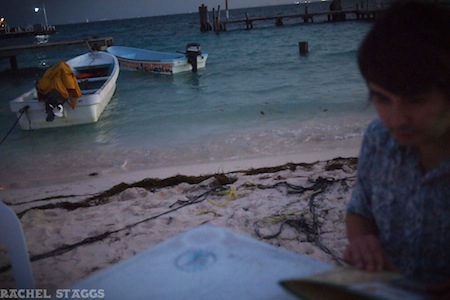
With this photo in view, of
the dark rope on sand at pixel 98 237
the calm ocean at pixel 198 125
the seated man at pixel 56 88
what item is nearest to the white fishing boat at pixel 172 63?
the calm ocean at pixel 198 125

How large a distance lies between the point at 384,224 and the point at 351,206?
146 mm

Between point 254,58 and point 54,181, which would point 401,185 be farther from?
point 254,58

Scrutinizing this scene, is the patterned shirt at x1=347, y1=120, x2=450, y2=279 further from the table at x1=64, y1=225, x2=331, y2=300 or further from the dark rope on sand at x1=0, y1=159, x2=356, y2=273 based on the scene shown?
the dark rope on sand at x1=0, y1=159, x2=356, y2=273

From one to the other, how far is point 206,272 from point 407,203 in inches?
26.6

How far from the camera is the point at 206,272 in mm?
1410

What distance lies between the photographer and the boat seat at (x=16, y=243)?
1.95 meters

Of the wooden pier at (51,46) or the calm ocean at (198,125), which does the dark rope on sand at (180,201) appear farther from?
the wooden pier at (51,46)

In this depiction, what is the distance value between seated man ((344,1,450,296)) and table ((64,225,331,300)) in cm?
22

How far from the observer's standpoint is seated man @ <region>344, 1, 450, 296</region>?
1061 mm

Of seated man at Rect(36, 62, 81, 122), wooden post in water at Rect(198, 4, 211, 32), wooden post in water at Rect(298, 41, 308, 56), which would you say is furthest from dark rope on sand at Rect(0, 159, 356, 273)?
wooden post in water at Rect(198, 4, 211, 32)

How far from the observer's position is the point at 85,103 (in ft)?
29.4

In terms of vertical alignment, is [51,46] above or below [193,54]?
above

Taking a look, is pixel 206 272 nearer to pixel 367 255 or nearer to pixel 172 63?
pixel 367 255

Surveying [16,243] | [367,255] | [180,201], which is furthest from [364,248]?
[180,201]
